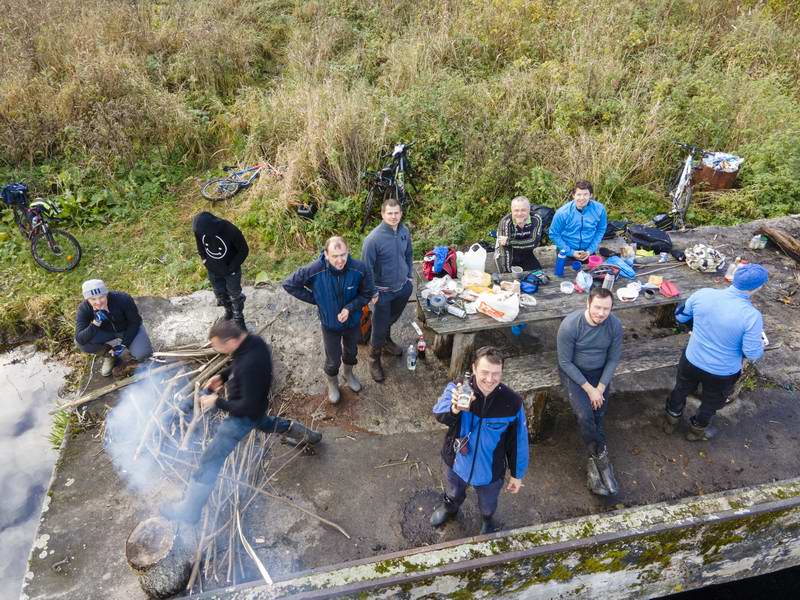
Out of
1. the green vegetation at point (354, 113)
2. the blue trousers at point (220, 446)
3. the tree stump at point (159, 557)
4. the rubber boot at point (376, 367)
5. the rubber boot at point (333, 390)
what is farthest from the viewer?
the green vegetation at point (354, 113)

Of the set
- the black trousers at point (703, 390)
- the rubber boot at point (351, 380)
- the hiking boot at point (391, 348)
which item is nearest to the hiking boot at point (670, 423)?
the black trousers at point (703, 390)

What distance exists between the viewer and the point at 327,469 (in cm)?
491

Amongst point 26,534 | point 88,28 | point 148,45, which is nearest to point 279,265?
point 26,534

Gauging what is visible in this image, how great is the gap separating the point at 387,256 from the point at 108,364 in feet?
11.2

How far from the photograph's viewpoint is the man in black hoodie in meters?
5.62

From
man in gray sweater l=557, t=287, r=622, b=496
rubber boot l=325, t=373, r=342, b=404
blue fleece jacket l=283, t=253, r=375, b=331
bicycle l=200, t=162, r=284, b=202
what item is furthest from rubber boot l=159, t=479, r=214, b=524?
bicycle l=200, t=162, r=284, b=202

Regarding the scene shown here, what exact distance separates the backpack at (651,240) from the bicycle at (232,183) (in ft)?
19.0

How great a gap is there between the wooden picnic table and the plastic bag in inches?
2.3

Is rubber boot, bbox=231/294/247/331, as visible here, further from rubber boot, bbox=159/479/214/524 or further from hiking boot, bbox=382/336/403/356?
rubber boot, bbox=159/479/214/524

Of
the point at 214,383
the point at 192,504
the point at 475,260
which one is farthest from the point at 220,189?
the point at 192,504

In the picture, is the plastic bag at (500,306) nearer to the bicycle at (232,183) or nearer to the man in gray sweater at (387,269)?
the man in gray sweater at (387,269)

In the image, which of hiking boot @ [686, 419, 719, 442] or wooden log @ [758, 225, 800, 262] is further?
wooden log @ [758, 225, 800, 262]

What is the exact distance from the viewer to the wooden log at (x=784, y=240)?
24.6 ft

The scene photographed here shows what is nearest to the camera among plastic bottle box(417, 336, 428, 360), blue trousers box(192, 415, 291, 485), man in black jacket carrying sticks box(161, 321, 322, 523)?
man in black jacket carrying sticks box(161, 321, 322, 523)
